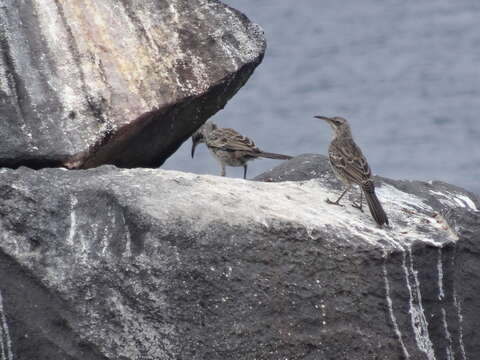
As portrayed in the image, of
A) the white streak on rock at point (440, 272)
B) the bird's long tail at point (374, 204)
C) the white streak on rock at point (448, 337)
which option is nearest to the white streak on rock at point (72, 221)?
the bird's long tail at point (374, 204)

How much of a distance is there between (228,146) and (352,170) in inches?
119

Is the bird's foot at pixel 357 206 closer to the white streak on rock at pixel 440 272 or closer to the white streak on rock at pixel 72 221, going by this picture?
the white streak on rock at pixel 440 272

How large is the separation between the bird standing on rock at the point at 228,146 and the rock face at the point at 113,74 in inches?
69.2

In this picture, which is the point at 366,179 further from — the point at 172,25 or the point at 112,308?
the point at 112,308

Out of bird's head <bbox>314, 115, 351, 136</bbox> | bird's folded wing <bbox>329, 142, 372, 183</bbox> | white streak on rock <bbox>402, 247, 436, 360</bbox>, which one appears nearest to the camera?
white streak on rock <bbox>402, 247, 436, 360</bbox>

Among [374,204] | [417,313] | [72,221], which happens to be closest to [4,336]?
[72,221]

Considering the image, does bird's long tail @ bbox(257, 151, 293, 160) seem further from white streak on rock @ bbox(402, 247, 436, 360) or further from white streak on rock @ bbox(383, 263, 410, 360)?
white streak on rock @ bbox(383, 263, 410, 360)

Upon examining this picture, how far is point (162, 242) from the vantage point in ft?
26.8

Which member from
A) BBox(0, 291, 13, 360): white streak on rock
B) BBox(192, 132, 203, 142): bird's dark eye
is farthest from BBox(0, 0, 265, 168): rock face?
BBox(192, 132, 203, 142): bird's dark eye

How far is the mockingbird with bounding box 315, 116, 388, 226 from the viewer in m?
9.47

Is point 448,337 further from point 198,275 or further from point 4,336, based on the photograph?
point 4,336

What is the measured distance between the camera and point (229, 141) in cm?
1291

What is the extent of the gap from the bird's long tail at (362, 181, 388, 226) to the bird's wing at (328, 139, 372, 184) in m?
0.09

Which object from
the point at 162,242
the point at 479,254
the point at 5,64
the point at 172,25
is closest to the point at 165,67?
the point at 172,25
